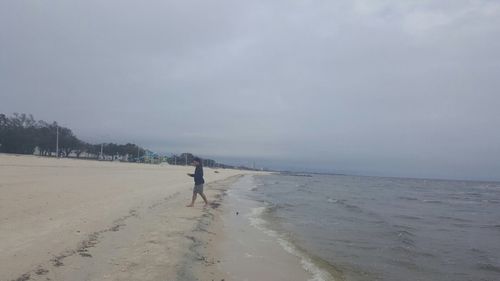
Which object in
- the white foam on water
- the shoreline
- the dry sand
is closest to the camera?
the dry sand

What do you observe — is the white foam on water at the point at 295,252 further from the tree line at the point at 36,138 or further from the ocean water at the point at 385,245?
the tree line at the point at 36,138

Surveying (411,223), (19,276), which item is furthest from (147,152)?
(19,276)

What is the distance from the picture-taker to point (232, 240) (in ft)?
38.5

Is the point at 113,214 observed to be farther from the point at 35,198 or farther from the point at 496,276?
the point at 496,276

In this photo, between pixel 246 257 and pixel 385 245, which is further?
pixel 385 245

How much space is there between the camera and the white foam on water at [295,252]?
346 inches

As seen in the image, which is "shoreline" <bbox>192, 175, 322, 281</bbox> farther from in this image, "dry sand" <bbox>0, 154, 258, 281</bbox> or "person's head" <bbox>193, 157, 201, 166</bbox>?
"person's head" <bbox>193, 157, 201, 166</bbox>

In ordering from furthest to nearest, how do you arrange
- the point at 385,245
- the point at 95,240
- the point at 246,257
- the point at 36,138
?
the point at 36,138
the point at 385,245
the point at 246,257
the point at 95,240

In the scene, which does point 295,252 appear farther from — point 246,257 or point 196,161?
point 196,161

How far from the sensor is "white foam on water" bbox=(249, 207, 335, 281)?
8799 mm

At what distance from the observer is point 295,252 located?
36.3ft

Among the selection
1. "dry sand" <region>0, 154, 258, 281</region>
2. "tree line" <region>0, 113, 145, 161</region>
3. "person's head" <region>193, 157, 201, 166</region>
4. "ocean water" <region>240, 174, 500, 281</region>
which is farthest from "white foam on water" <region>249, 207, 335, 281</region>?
"tree line" <region>0, 113, 145, 161</region>

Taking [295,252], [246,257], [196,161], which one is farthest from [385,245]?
[196,161]

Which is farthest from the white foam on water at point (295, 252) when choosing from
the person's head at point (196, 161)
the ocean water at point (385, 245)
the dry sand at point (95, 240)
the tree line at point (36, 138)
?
the tree line at point (36, 138)
